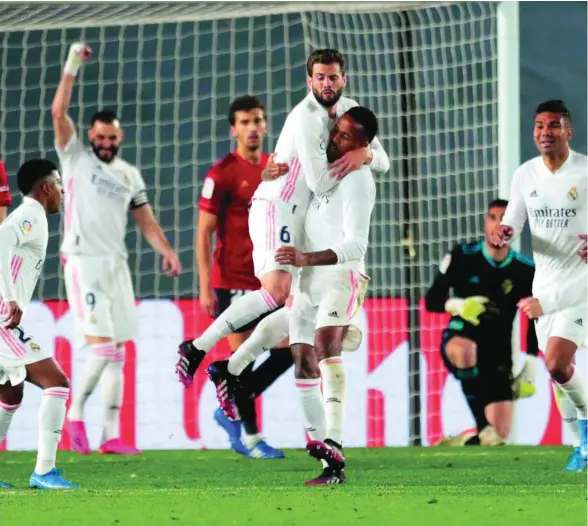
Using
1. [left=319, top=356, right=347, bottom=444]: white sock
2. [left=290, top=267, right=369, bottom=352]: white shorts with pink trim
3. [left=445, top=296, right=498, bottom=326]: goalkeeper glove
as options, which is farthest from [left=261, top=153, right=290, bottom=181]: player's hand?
[left=445, top=296, right=498, bottom=326]: goalkeeper glove

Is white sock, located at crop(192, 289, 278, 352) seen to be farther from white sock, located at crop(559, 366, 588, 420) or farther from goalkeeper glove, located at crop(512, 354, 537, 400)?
goalkeeper glove, located at crop(512, 354, 537, 400)

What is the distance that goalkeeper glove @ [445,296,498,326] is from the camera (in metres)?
8.71

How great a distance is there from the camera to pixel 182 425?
30.4ft

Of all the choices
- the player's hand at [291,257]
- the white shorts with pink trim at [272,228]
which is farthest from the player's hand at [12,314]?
the white shorts with pink trim at [272,228]

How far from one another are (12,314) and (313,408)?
4.19 ft

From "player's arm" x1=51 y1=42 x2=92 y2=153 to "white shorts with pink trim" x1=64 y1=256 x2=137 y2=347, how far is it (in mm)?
680

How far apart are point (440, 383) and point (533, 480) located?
3.00 metres

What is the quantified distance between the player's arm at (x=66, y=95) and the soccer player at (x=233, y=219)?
86cm

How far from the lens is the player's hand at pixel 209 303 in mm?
7940

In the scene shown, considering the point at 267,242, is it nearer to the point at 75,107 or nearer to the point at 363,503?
the point at 363,503

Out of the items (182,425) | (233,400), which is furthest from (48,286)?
(233,400)

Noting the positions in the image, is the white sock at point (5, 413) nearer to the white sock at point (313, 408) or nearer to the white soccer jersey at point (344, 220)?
the white sock at point (313, 408)

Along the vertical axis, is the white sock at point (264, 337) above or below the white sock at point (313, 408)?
above

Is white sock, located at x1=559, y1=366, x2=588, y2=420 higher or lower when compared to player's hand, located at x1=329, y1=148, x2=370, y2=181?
lower
